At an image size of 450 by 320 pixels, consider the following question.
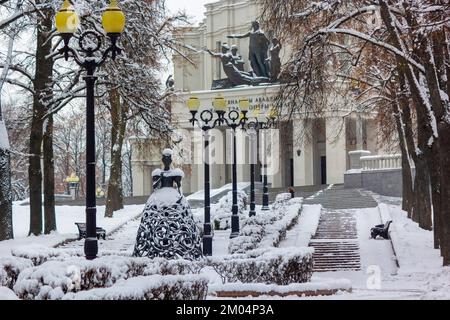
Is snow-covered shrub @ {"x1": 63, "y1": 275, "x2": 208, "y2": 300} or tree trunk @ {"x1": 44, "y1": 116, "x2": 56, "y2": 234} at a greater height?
tree trunk @ {"x1": 44, "y1": 116, "x2": 56, "y2": 234}

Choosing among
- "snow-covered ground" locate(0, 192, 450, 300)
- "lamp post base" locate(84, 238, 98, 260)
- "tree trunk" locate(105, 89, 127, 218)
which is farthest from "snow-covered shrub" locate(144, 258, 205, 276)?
"tree trunk" locate(105, 89, 127, 218)

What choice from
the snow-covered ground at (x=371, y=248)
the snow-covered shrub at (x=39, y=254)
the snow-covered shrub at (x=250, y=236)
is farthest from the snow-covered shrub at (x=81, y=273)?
the snow-covered shrub at (x=250, y=236)

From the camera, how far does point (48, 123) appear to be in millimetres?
24797

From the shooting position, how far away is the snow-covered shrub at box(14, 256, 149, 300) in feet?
29.4

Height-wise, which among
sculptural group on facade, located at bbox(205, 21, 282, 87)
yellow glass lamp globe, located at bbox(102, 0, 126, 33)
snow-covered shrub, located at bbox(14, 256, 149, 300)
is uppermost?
sculptural group on facade, located at bbox(205, 21, 282, 87)

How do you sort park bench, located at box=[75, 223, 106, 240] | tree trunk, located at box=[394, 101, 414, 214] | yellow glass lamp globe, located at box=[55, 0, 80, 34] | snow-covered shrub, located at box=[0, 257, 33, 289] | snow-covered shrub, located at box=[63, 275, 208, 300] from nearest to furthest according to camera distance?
snow-covered shrub, located at box=[63, 275, 208, 300], snow-covered shrub, located at box=[0, 257, 33, 289], yellow glass lamp globe, located at box=[55, 0, 80, 34], park bench, located at box=[75, 223, 106, 240], tree trunk, located at box=[394, 101, 414, 214]

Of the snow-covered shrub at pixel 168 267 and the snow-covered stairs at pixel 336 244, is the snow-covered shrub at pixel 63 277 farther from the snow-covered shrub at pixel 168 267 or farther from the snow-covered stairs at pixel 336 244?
the snow-covered stairs at pixel 336 244

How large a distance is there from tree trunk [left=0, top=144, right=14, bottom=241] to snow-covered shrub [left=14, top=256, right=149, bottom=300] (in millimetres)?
11884

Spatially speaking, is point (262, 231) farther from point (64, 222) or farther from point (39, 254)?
point (64, 222)

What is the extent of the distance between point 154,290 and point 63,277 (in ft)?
3.58

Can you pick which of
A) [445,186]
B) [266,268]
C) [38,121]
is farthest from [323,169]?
[266,268]

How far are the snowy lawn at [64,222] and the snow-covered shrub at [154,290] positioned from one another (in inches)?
453

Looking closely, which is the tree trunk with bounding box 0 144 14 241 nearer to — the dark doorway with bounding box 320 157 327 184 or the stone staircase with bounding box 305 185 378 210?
the stone staircase with bounding box 305 185 378 210

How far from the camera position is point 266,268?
13.6 m
